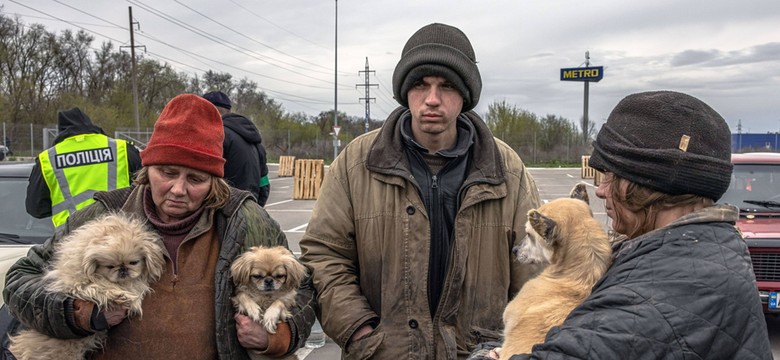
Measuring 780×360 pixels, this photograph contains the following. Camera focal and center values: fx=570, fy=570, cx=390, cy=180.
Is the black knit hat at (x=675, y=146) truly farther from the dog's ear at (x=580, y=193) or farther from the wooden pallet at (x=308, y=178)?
the wooden pallet at (x=308, y=178)

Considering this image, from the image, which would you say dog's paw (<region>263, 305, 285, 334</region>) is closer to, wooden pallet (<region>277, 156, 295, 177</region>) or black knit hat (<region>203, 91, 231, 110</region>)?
black knit hat (<region>203, 91, 231, 110</region>)

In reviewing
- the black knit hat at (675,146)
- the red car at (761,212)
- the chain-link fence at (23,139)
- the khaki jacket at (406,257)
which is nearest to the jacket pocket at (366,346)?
the khaki jacket at (406,257)

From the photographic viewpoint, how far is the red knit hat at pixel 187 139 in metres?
2.45

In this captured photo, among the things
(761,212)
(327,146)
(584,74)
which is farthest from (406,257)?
(584,74)

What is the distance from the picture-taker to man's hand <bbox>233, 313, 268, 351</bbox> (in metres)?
2.44

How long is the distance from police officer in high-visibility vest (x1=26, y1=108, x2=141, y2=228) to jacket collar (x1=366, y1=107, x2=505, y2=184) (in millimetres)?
3034

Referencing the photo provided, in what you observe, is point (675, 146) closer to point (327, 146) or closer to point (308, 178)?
point (308, 178)

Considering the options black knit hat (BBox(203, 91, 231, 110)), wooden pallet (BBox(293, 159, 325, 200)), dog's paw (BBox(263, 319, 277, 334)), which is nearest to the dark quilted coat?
dog's paw (BBox(263, 319, 277, 334))

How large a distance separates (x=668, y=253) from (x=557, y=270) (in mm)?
600

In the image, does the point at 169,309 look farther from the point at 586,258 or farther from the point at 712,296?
the point at 712,296

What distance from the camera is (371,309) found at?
8.69 feet

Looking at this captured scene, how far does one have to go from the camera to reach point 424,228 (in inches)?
101

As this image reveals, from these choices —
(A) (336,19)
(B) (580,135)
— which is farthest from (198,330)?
(B) (580,135)

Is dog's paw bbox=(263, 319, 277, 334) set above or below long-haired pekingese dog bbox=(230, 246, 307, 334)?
below
